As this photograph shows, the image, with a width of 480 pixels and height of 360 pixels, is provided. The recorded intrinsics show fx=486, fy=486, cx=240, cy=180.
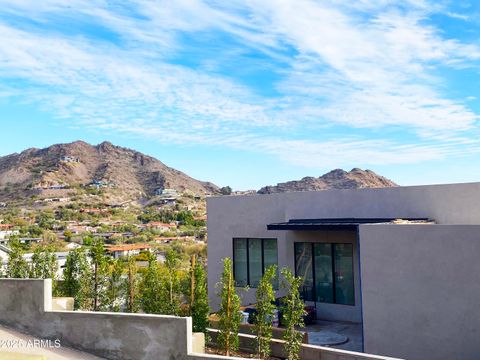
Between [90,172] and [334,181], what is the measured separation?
6938 cm

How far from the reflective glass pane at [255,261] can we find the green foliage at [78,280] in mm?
7539

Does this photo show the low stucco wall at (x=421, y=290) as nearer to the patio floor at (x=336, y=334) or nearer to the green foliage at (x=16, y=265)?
the patio floor at (x=336, y=334)

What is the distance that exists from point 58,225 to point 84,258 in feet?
257

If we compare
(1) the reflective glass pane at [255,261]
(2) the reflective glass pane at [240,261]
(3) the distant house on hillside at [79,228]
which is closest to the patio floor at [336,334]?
(1) the reflective glass pane at [255,261]

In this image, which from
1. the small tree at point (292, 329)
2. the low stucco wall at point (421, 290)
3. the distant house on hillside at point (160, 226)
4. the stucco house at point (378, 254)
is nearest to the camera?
the small tree at point (292, 329)

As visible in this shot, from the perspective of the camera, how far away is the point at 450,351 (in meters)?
11.9

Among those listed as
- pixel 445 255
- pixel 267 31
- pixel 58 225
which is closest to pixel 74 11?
pixel 267 31

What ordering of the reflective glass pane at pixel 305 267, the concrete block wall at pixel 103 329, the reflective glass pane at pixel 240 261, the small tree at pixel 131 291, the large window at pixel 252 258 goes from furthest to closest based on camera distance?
the reflective glass pane at pixel 240 261 → the large window at pixel 252 258 → the reflective glass pane at pixel 305 267 → the small tree at pixel 131 291 → the concrete block wall at pixel 103 329

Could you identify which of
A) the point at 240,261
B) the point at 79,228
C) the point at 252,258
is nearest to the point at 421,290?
the point at 252,258

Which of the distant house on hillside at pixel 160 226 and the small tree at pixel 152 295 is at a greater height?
the distant house on hillside at pixel 160 226

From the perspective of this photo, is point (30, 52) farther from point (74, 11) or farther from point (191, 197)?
point (191, 197)

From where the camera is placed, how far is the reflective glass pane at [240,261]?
66.0ft

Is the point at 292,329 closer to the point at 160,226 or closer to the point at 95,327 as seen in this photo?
the point at 95,327

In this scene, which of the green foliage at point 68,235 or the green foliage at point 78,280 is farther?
the green foliage at point 68,235
